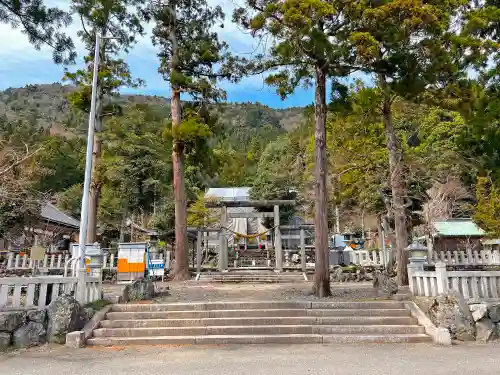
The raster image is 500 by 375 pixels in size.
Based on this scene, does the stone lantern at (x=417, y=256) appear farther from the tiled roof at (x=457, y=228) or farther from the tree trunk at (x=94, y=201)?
the tiled roof at (x=457, y=228)

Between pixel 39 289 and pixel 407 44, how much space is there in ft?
27.9

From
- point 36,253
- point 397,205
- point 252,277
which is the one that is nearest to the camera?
point 36,253

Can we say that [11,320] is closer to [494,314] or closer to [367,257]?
[494,314]

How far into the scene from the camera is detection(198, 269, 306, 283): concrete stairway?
12422mm

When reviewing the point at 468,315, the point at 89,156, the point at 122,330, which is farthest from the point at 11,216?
the point at 468,315

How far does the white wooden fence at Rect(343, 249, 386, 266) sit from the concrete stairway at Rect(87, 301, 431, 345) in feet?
27.2

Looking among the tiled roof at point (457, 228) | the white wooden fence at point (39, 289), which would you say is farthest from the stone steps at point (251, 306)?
the tiled roof at point (457, 228)

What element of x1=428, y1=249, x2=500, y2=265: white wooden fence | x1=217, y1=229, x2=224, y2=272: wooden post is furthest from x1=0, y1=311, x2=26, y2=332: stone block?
x1=428, y1=249, x2=500, y2=265: white wooden fence

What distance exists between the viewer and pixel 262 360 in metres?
4.50

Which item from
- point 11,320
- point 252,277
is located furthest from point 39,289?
point 252,277

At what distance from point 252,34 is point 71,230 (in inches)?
643

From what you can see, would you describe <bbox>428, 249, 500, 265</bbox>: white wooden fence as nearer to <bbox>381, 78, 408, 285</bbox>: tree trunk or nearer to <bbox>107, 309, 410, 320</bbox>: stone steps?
<bbox>381, 78, 408, 285</bbox>: tree trunk

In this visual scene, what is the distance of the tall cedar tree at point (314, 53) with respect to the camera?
717cm

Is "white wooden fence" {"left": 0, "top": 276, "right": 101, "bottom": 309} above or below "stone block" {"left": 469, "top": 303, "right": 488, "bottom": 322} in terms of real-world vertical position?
above
